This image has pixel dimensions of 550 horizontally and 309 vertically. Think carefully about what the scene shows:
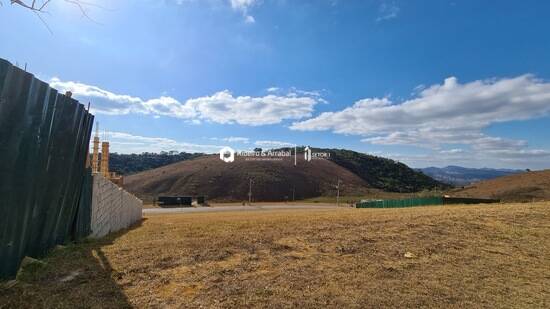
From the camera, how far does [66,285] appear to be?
17.2 ft

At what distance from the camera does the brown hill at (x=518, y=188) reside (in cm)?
4767

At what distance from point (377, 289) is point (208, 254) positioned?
3.29 m

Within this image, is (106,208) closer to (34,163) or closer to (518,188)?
(34,163)

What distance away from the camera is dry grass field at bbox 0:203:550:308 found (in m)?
4.93

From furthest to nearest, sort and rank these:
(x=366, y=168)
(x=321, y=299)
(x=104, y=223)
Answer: (x=366, y=168) → (x=104, y=223) → (x=321, y=299)

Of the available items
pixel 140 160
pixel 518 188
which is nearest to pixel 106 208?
pixel 518 188

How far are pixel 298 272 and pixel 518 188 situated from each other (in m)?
57.5

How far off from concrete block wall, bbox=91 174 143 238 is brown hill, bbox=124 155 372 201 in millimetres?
80603

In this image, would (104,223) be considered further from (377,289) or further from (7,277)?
(377,289)

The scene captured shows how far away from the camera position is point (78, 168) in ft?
27.2

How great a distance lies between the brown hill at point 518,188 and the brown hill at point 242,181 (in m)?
52.5

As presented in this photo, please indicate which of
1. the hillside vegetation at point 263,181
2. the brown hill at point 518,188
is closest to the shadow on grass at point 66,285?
the brown hill at point 518,188

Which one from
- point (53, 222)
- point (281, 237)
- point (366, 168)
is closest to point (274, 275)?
point (281, 237)

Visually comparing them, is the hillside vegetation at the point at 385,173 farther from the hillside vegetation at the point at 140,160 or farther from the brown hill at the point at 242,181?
the hillside vegetation at the point at 140,160
